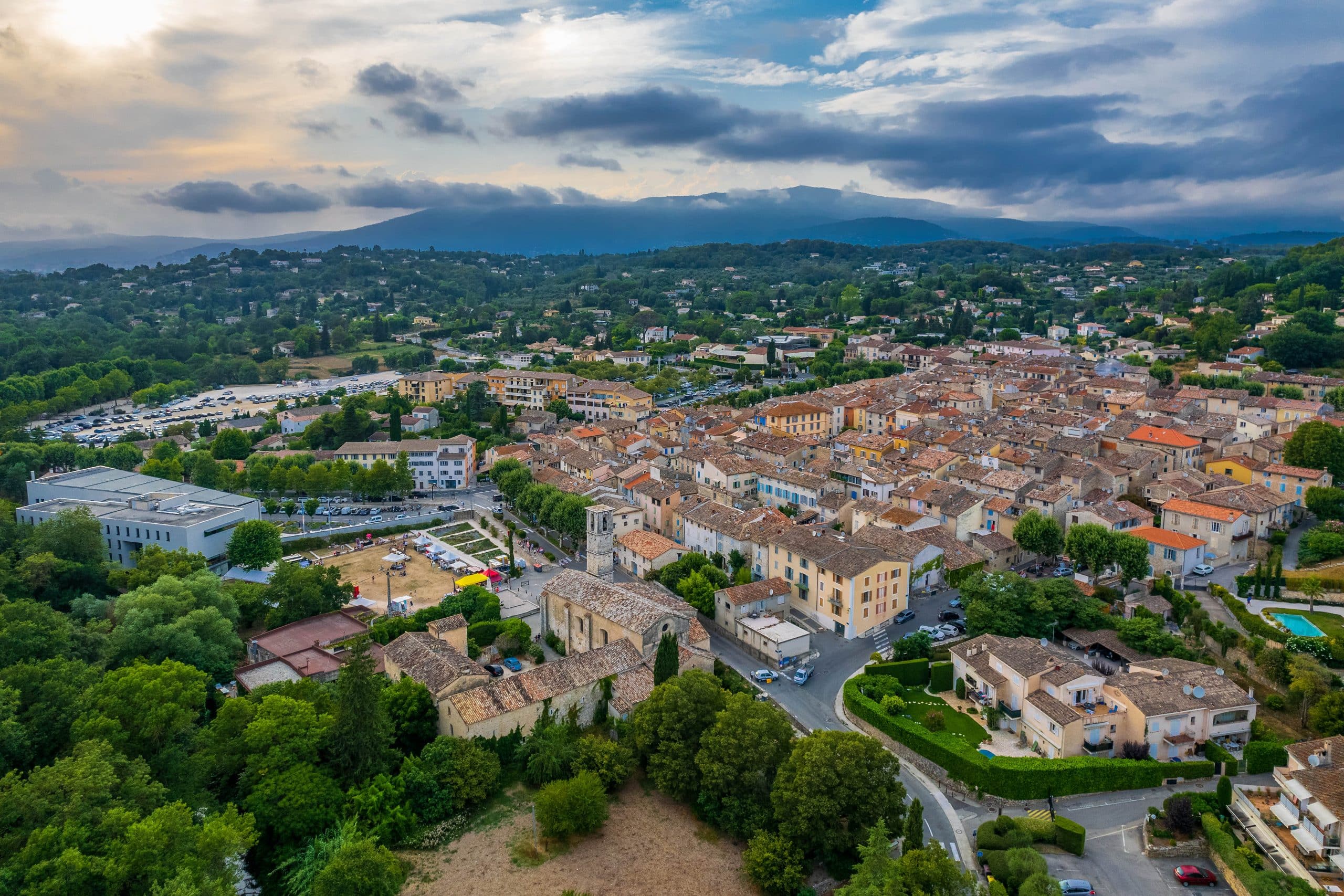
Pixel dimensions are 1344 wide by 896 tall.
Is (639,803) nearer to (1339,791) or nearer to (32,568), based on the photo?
(1339,791)

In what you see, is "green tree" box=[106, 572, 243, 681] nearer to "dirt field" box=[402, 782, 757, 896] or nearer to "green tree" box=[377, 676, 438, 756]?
"green tree" box=[377, 676, 438, 756]

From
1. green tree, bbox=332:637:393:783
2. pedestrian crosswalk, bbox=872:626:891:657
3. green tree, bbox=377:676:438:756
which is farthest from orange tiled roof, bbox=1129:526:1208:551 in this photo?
green tree, bbox=332:637:393:783

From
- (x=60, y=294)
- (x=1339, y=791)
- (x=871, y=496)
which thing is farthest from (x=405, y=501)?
(x=60, y=294)

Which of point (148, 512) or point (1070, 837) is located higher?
point (148, 512)

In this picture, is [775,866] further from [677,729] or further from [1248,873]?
[1248,873]

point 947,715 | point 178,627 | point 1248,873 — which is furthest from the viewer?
point 178,627

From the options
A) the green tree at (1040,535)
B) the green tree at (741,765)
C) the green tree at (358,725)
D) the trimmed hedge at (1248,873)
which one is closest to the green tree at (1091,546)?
the green tree at (1040,535)

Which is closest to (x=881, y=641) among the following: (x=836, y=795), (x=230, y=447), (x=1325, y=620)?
(x=836, y=795)
